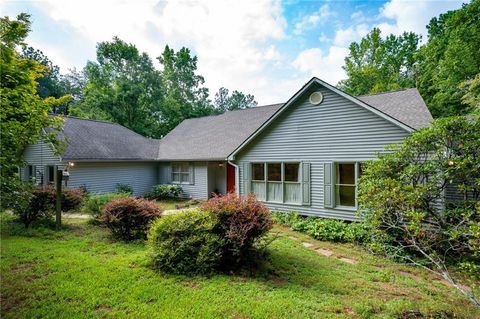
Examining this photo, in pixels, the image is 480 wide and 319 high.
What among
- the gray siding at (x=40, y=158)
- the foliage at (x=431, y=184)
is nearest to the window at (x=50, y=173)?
the gray siding at (x=40, y=158)

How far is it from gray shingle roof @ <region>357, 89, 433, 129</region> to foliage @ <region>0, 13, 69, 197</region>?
10.0m

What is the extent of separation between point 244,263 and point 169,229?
184 centimetres

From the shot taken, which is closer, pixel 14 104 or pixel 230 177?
pixel 14 104

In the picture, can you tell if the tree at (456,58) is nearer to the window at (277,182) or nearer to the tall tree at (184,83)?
the window at (277,182)

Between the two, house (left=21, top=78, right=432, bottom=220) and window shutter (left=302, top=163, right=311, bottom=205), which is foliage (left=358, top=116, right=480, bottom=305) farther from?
window shutter (left=302, top=163, right=311, bottom=205)

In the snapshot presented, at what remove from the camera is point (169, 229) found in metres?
5.41

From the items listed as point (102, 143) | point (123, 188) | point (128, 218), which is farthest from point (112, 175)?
point (128, 218)

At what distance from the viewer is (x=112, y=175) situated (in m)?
15.2

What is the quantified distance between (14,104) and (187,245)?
424 cm

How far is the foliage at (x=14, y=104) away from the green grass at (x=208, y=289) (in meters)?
1.94

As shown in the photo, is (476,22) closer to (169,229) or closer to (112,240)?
(169,229)

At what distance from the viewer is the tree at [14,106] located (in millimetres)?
4109

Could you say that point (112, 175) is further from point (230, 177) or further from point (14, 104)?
point (14, 104)

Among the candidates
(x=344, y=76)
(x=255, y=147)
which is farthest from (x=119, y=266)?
(x=344, y=76)
